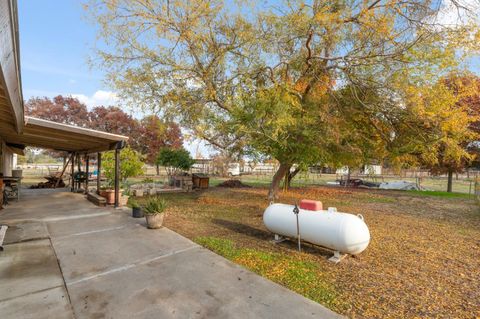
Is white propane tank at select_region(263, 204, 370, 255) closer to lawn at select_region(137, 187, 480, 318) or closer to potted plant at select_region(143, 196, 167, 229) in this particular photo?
lawn at select_region(137, 187, 480, 318)

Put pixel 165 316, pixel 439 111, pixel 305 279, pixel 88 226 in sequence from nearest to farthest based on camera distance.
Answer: pixel 165 316
pixel 305 279
pixel 88 226
pixel 439 111

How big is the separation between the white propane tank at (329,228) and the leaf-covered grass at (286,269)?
495 millimetres

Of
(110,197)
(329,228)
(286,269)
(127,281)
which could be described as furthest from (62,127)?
(329,228)

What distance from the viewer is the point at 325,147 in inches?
312

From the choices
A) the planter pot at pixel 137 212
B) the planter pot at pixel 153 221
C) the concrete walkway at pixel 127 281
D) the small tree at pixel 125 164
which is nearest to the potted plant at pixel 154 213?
the planter pot at pixel 153 221

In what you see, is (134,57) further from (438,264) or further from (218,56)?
(438,264)

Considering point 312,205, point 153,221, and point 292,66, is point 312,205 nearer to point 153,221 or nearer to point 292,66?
point 153,221

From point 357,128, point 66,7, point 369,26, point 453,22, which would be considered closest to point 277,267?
point 357,128

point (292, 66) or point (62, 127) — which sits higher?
point (292, 66)

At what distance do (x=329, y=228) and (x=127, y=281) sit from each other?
11.0 ft

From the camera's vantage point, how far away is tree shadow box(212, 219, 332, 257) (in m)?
4.98

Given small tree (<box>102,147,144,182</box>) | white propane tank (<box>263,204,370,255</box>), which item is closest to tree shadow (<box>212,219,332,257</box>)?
white propane tank (<box>263,204,370,255</box>)

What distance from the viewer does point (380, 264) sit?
14.4 ft

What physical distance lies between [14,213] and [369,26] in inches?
483
